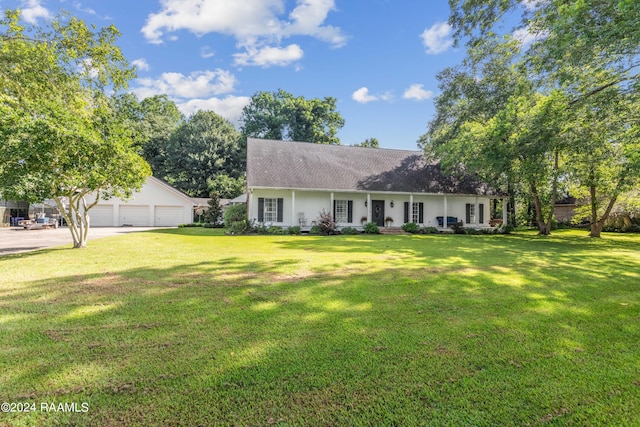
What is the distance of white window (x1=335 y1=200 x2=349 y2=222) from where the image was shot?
19891 millimetres

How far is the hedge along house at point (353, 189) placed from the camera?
743 inches

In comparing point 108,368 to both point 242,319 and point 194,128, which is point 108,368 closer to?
point 242,319

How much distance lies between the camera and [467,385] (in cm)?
243

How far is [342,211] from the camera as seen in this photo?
20.0 metres

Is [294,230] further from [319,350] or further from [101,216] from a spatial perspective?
[101,216]

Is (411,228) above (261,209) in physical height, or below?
below

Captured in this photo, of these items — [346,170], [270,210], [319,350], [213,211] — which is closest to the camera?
[319,350]

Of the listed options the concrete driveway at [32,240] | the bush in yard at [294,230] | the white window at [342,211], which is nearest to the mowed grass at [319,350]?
the concrete driveway at [32,240]

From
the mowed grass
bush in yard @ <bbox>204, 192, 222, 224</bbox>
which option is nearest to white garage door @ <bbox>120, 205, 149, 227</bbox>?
bush in yard @ <bbox>204, 192, 222, 224</bbox>

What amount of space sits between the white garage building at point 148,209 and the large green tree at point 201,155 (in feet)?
26.2

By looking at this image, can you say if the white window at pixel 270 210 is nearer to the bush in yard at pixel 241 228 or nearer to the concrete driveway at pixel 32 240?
the bush in yard at pixel 241 228

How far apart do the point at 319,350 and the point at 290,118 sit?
134ft

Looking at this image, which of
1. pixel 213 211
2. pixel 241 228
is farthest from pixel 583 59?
pixel 213 211

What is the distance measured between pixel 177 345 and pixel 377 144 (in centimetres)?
4868
